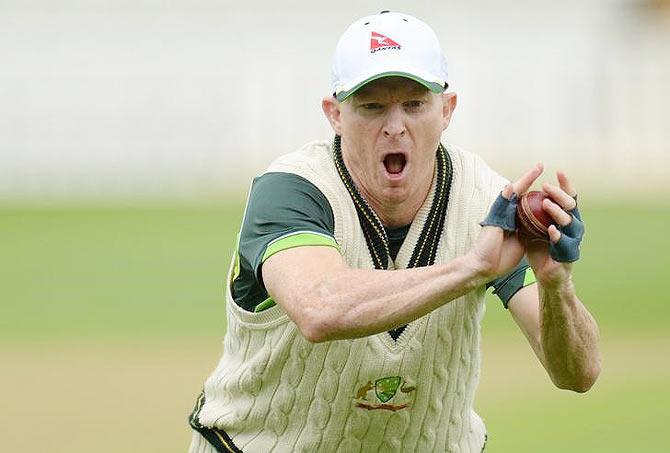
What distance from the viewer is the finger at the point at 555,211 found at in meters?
4.89

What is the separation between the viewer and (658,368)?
529 inches

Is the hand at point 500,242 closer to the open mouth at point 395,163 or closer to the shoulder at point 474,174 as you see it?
the open mouth at point 395,163

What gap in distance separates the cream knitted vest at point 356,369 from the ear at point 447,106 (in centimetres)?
18

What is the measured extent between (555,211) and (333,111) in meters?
1.26

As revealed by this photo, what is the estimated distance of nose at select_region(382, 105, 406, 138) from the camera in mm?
5543

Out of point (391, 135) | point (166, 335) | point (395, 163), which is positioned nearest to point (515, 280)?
point (395, 163)

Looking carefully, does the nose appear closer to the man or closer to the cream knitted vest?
the man

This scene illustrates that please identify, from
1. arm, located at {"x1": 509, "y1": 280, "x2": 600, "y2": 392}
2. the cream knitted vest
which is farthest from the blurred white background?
arm, located at {"x1": 509, "y1": 280, "x2": 600, "y2": 392}

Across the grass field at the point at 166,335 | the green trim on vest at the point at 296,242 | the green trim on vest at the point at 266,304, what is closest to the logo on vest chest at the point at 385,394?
the green trim on vest at the point at 266,304

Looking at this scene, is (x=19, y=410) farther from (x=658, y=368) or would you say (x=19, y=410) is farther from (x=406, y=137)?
(x=406, y=137)

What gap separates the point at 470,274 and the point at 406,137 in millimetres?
909

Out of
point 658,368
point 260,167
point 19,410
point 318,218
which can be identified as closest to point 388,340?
point 318,218

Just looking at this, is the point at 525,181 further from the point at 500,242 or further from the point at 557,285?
the point at 557,285

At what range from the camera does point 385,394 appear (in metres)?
5.75
